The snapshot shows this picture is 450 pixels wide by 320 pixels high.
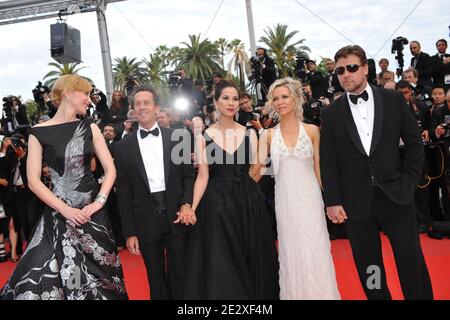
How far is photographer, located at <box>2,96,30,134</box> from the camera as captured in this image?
365 inches

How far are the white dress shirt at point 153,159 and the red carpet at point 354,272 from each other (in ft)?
5.95

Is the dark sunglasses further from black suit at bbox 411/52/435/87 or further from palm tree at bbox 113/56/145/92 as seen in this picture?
palm tree at bbox 113/56/145/92

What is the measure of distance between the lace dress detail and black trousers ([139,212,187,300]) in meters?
0.80

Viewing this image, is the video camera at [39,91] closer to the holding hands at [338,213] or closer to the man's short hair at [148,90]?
the man's short hair at [148,90]

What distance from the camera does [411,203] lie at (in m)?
2.91

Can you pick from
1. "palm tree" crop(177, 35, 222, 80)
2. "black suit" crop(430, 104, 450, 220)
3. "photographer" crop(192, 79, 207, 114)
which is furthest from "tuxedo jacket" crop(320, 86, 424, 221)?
"palm tree" crop(177, 35, 222, 80)

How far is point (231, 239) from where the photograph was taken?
128 inches

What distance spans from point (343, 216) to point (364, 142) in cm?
54

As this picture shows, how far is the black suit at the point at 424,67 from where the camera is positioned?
813cm

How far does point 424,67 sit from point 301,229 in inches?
248

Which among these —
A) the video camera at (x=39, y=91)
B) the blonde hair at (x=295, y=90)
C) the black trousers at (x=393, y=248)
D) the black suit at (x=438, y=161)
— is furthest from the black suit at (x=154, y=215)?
the video camera at (x=39, y=91)

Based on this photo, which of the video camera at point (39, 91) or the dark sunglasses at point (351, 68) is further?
the video camera at point (39, 91)

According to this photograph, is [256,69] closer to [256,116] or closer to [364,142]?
[256,116]
